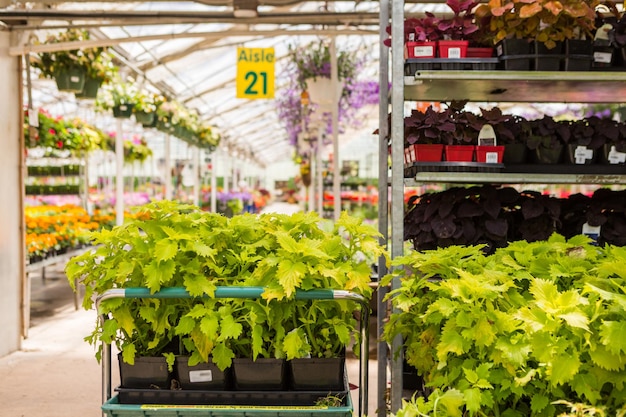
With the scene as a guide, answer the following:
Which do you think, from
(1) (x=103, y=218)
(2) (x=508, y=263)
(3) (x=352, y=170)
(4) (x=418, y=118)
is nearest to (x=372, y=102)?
(3) (x=352, y=170)

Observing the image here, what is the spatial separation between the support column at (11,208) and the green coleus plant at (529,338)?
4143 millimetres

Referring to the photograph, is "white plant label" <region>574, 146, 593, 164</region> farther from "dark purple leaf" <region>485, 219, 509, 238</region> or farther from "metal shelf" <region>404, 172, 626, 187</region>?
"dark purple leaf" <region>485, 219, 509, 238</region>

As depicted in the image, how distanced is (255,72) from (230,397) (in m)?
6.00

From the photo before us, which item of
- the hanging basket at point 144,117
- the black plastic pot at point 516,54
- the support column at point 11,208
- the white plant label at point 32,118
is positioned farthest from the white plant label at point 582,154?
the hanging basket at point 144,117

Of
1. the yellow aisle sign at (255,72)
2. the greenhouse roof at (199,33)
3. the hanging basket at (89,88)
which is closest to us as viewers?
the greenhouse roof at (199,33)

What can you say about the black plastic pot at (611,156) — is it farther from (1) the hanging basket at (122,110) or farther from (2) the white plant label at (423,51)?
(1) the hanging basket at (122,110)

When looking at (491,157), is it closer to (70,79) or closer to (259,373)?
(259,373)

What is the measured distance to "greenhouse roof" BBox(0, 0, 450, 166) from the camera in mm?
5227

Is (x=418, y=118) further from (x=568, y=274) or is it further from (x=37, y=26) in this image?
(x=37, y=26)

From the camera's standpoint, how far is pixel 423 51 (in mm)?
2963

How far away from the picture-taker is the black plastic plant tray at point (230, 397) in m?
2.20

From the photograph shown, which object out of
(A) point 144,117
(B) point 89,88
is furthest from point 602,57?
(A) point 144,117

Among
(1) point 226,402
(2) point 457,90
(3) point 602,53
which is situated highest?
(3) point 602,53

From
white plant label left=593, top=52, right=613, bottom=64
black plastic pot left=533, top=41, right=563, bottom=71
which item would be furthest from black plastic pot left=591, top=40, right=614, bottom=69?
black plastic pot left=533, top=41, right=563, bottom=71
